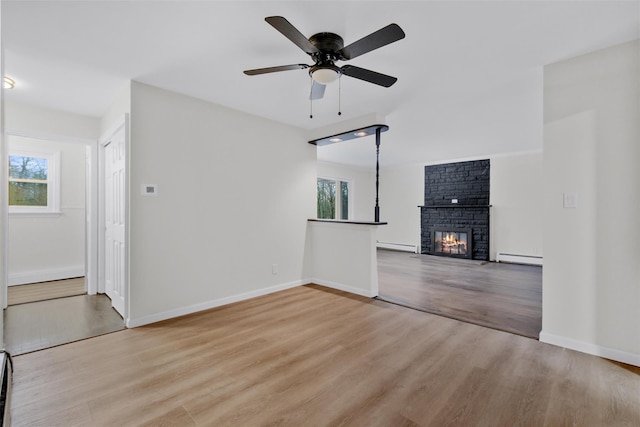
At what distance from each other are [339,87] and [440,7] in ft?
4.27

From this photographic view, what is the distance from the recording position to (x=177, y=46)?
90.2 inches

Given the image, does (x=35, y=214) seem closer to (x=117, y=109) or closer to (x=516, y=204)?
(x=117, y=109)

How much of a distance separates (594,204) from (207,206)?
372cm

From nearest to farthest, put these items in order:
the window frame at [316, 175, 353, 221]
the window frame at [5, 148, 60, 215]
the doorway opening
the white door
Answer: the white door, the doorway opening, the window frame at [5, 148, 60, 215], the window frame at [316, 175, 353, 221]

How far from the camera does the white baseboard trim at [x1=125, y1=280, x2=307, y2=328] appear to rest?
2.88 metres

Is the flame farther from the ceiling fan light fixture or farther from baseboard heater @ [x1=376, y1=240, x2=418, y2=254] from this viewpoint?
the ceiling fan light fixture

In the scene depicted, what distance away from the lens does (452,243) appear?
7.27m

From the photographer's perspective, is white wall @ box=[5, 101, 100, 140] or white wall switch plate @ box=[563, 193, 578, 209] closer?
white wall switch plate @ box=[563, 193, 578, 209]

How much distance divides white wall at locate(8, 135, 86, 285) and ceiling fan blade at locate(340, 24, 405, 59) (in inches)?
194

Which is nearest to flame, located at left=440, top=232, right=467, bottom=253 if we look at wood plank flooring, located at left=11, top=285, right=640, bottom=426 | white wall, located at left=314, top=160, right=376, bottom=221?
white wall, located at left=314, top=160, right=376, bottom=221

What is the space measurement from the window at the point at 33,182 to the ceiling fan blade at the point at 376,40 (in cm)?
512

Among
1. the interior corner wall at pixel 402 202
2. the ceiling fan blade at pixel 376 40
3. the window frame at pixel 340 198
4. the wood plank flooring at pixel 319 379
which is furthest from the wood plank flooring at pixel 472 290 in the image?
the ceiling fan blade at pixel 376 40

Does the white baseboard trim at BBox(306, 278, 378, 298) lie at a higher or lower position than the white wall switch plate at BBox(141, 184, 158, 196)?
lower

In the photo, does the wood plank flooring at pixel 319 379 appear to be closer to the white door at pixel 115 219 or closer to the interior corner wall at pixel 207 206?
the interior corner wall at pixel 207 206
